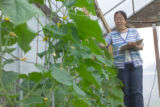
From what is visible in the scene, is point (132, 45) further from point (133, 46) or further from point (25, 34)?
point (25, 34)

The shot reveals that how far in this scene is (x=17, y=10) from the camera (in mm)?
513

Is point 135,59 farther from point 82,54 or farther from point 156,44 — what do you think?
point 82,54

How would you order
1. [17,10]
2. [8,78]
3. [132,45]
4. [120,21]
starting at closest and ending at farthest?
[17,10], [8,78], [132,45], [120,21]

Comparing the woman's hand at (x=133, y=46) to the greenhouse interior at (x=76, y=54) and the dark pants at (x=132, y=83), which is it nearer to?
the greenhouse interior at (x=76, y=54)

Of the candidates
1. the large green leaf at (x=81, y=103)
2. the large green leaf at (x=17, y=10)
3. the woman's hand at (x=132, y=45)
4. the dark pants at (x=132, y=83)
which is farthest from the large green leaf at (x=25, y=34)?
the dark pants at (x=132, y=83)

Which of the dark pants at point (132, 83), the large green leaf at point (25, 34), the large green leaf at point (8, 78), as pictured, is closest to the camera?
the large green leaf at point (25, 34)

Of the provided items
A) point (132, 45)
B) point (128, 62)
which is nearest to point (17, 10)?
point (132, 45)

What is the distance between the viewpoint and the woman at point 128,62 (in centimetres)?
241

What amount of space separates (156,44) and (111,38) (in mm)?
1318

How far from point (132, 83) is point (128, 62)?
0.18 metres

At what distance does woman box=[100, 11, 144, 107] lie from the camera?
2.41m

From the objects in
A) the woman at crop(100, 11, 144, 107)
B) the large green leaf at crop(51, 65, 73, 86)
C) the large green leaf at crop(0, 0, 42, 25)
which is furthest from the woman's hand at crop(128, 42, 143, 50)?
the large green leaf at crop(0, 0, 42, 25)

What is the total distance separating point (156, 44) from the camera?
3654 millimetres

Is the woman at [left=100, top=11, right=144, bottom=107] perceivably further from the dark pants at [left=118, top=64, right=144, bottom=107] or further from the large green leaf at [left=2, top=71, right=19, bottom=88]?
the large green leaf at [left=2, top=71, right=19, bottom=88]
